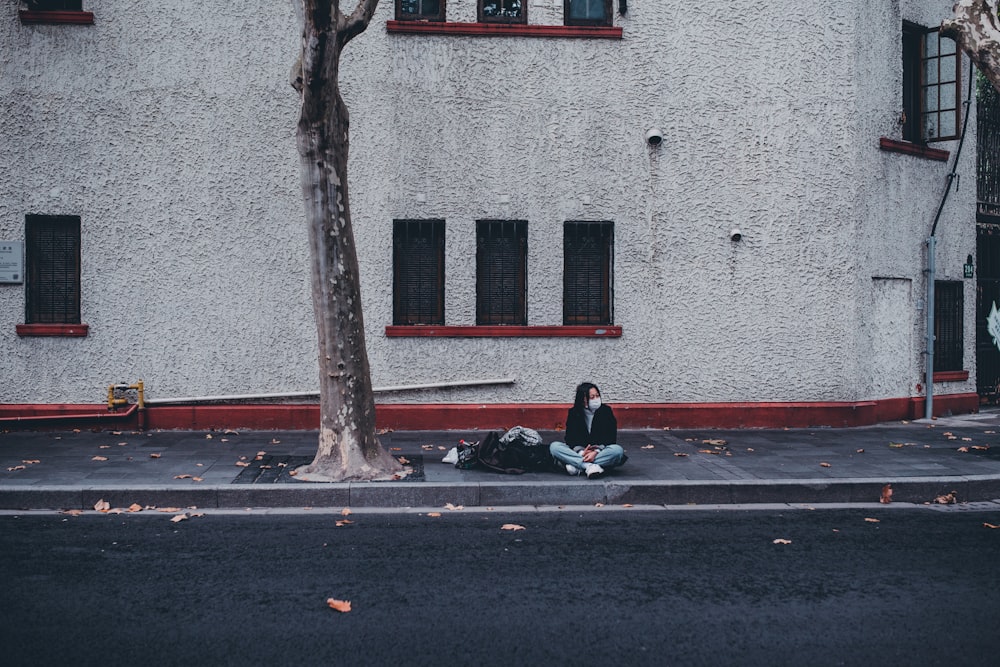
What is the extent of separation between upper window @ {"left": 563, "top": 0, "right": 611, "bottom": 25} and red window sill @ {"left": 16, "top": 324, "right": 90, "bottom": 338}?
25.5 feet

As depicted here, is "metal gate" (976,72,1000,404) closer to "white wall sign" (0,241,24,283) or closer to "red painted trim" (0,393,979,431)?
"red painted trim" (0,393,979,431)

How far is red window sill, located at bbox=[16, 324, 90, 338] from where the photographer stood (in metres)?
11.2

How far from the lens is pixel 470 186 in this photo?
460 inches

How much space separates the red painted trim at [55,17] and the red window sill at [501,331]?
223 inches

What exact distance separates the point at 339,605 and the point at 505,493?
10.4ft

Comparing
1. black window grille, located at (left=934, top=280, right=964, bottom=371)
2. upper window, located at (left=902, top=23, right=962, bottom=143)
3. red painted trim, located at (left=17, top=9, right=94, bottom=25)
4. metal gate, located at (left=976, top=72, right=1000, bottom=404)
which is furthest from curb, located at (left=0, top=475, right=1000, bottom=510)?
metal gate, located at (left=976, top=72, right=1000, bottom=404)

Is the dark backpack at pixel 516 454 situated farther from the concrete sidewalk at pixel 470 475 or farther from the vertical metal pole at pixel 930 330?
the vertical metal pole at pixel 930 330

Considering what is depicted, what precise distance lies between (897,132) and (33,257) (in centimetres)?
1243

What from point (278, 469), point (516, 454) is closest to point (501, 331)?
point (516, 454)

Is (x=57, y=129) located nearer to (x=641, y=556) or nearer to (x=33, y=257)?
(x=33, y=257)

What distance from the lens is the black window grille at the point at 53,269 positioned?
1145cm

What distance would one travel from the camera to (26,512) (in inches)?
291

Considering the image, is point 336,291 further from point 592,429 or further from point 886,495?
point 886,495

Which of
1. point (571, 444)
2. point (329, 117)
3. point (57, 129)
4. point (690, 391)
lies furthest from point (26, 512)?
point (690, 391)
